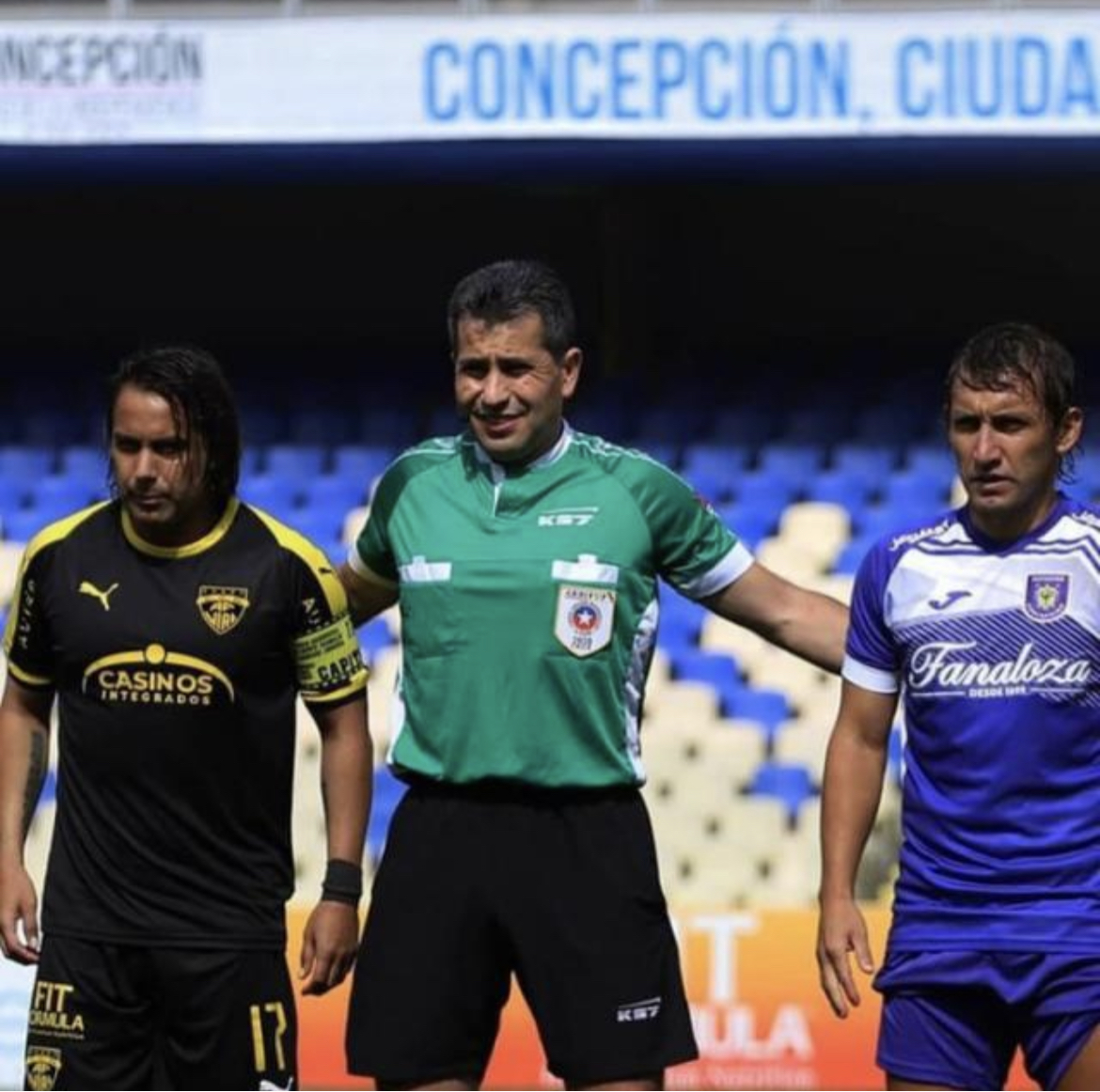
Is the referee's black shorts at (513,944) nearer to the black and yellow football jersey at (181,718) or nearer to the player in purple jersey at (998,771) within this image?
the black and yellow football jersey at (181,718)

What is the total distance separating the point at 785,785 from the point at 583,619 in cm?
486

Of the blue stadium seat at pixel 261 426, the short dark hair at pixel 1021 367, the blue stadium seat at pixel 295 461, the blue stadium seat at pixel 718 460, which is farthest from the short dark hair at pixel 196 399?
the blue stadium seat at pixel 261 426

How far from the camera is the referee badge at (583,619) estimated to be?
15.9ft

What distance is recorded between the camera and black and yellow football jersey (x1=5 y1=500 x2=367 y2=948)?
477cm

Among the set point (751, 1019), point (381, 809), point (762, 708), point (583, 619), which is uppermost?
point (583, 619)

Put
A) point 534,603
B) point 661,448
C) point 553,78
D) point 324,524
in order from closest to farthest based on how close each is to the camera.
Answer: point 534,603
point 553,78
point 324,524
point 661,448

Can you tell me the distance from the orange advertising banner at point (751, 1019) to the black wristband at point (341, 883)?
338cm

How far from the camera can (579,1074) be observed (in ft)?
15.8

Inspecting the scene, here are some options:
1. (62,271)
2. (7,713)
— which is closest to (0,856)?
(7,713)

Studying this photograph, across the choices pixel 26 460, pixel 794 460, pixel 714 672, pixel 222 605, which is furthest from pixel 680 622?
pixel 222 605

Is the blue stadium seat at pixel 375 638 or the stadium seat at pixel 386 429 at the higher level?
the stadium seat at pixel 386 429

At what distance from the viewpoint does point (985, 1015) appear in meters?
4.68

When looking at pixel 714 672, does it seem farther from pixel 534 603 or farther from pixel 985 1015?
pixel 985 1015

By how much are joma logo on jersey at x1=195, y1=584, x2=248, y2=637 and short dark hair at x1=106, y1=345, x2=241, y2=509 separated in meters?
0.18
